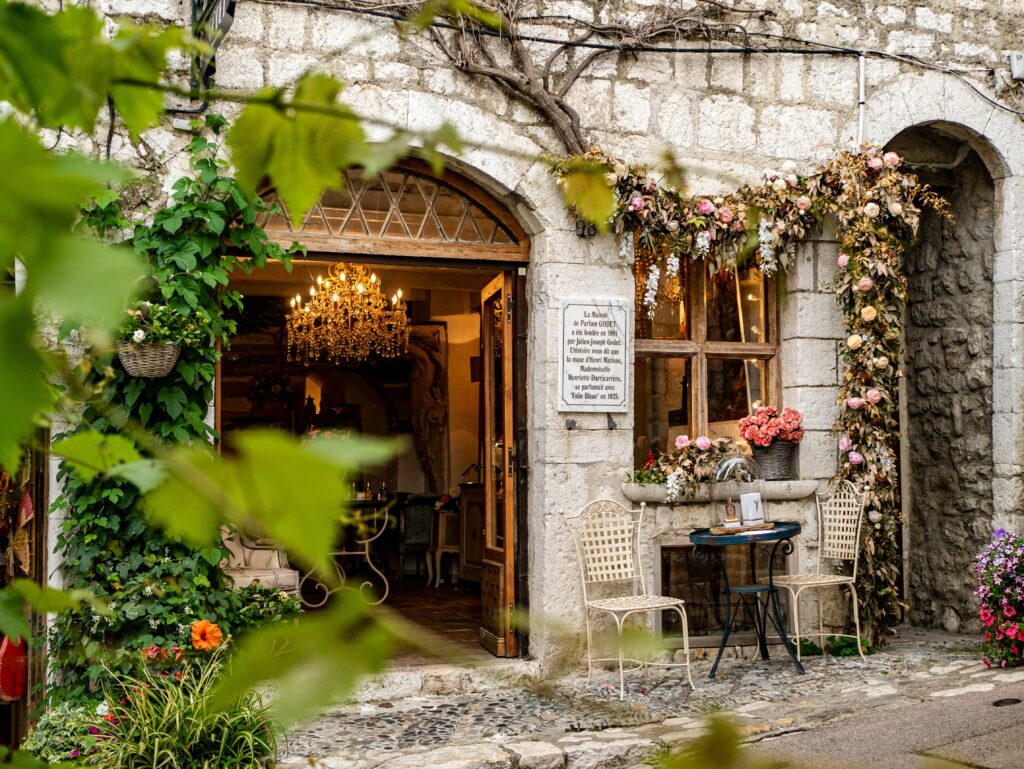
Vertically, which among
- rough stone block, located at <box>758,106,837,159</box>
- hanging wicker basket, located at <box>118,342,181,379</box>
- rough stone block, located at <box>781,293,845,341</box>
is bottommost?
hanging wicker basket, located at <box>118,342,181,379</box>

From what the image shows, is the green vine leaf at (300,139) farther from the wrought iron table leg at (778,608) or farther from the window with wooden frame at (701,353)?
the window with wooden frame at (701,353)

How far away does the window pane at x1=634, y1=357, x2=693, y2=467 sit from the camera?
602 cm

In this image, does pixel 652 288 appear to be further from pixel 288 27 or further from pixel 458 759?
pixel 458 759

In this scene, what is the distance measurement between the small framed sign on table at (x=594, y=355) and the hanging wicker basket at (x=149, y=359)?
1.96 metres

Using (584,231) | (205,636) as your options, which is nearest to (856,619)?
(584,231)

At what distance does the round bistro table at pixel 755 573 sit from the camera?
212 inches

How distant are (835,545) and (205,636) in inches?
131

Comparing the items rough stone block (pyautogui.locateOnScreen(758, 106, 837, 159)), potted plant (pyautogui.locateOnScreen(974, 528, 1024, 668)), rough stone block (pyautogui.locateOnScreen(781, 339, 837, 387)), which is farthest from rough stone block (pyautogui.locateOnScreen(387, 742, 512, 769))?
rough stone block (pyautogui.locateOnScreen(758, 106, 837, 159))

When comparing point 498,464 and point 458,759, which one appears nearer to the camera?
point 458,759

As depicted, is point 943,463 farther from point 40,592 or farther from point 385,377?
point 40,592

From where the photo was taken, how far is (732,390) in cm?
625

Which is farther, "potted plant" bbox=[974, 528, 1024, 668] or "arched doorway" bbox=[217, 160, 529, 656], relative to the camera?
"arched doorway" bbox=[217, 160, 529, 656]

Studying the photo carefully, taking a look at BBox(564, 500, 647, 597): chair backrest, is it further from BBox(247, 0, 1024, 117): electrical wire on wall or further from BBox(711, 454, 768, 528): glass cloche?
BBox(247, 0, 1024, 117): electrical wire on wall

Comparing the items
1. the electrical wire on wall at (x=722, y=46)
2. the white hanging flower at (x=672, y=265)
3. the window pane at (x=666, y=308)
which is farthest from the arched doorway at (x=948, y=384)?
the white hanging flower at (x=672, y=265)
